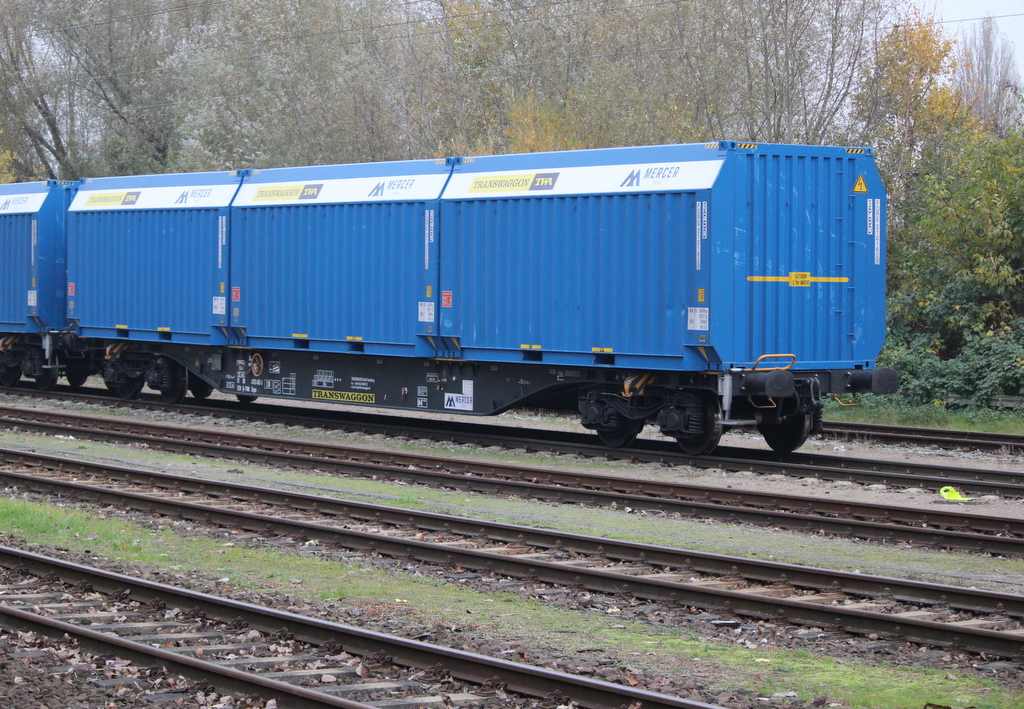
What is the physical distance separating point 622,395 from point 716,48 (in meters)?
15.8

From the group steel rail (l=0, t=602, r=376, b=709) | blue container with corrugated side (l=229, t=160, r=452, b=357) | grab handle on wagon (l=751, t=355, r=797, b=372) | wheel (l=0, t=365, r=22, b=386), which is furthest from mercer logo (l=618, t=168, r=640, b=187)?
wheel (l=0, t=365, r=22, b=386)

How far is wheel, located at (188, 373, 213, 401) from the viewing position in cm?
2288

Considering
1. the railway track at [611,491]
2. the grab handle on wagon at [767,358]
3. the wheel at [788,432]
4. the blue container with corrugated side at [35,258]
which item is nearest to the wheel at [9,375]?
the blue container with corrugated side at [35,258]

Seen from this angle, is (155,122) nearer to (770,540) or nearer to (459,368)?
(459,368)

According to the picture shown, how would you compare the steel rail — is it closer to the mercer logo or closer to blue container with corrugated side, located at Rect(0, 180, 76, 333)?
the mercer logo

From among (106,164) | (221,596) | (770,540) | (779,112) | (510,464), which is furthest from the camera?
(106,164)

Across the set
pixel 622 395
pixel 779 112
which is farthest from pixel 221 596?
pixel 779 112

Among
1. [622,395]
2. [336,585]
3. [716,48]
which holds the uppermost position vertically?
[716,48]

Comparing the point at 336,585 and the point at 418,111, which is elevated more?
the point at 418,111

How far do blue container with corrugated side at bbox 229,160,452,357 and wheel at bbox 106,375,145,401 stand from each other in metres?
4.06

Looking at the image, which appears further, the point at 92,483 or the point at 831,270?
the point at 831,270

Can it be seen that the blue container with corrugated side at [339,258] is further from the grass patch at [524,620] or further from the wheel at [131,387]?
the grass patch at [524,620]

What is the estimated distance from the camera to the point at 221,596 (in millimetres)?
8281

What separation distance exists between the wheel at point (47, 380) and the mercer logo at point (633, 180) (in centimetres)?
1528
